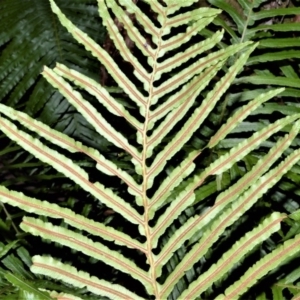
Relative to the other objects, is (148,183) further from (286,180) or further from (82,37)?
(286,180)

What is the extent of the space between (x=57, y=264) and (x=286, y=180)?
70cm

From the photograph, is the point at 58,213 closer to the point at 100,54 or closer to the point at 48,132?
the point at 48,132

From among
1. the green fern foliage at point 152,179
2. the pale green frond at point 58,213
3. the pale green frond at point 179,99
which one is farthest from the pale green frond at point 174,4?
the pale green frond at point 58,213

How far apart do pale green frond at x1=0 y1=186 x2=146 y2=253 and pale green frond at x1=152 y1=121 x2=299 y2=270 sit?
0.20 ft

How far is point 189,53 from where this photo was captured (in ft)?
2.46

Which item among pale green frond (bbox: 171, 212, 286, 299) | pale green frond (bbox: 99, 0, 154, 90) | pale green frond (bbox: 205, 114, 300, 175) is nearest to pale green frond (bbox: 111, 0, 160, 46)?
pale green frond (bbox: 99, 0, 154, 90)

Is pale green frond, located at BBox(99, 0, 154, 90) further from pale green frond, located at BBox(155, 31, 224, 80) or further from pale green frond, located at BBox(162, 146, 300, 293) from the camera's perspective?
pale green frond, located at BBox(162, 146, 300, 293)

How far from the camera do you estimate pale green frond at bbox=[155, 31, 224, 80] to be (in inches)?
29.2

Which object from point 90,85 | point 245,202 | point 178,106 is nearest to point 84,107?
point 90,85

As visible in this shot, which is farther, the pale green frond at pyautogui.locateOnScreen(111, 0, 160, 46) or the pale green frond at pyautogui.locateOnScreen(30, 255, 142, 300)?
the pale green frond at pyautogui.locateOnScreen(111, 0, 160, 46)

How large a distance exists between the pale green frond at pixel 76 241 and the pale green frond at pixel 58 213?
0.01m

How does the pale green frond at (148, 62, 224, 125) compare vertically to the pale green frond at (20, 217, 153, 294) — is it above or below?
above

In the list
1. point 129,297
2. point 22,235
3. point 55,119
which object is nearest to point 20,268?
point 22,235

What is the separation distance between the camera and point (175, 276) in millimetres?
693
